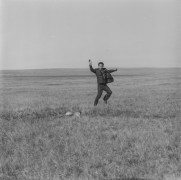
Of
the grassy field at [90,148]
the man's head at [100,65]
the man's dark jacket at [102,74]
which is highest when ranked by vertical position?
the man's head at [100,65]

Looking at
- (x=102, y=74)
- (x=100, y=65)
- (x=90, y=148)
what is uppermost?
(x=100, y=65)

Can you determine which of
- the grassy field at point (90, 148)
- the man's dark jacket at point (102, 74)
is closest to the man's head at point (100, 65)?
the man's dark jacket at point (102, 74)

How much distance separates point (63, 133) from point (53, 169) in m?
2.99

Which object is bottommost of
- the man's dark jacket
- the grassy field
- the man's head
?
the grassy field

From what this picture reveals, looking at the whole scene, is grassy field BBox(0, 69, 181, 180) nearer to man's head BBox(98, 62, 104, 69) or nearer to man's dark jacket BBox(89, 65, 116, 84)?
man's dark jacket BBox(89, 65, 116, 84)

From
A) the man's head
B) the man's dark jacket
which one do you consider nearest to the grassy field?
the man's dark jacket

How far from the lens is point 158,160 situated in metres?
7.43

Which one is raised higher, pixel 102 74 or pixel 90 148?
pixel 102 74

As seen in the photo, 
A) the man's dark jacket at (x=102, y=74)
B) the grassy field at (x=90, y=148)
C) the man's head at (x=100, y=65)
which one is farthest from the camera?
the man's dark jacket at (x=102, y=74)

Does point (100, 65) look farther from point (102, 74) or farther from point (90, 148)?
point (90, 148)

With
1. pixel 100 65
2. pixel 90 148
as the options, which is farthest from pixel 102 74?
pixel 90 148

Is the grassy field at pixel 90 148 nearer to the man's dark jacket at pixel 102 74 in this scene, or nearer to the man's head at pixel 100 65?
the man's dark jacket at pixel 102 74

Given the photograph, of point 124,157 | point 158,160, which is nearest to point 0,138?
point 124,157

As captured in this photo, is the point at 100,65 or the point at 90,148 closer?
the point at 90,148
